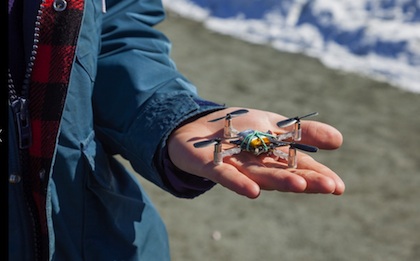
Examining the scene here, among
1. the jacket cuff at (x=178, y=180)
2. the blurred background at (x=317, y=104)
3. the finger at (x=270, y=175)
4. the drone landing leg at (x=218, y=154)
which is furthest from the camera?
the blurred background at (x=317, y=104)

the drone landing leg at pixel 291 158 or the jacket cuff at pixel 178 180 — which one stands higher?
the drone landing leg at pixel 291 158

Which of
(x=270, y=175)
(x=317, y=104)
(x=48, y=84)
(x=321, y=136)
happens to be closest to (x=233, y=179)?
(x=270, y=175)

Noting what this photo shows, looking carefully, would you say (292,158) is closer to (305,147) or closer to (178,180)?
(305,147)

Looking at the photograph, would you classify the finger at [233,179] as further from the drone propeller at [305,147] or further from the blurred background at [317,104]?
the blurred background at [317,104]

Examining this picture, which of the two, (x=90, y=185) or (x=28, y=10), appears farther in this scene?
(x=90, y=185)

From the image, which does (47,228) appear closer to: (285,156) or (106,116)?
(106,116)

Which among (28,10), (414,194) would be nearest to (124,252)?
(28,10)

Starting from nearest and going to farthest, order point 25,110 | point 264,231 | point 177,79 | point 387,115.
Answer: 1. point 25,110
2. point 177,79
3. point 264,231
4. point 387,115

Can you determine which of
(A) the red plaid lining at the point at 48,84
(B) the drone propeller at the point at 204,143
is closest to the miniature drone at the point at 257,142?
(B) the drone propeller at the point at 204,143

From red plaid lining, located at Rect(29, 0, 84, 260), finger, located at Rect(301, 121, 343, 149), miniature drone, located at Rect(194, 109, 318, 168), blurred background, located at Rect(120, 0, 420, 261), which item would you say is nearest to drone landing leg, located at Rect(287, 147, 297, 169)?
miniature drone, located at Rect(194, 109, 318, 168)
